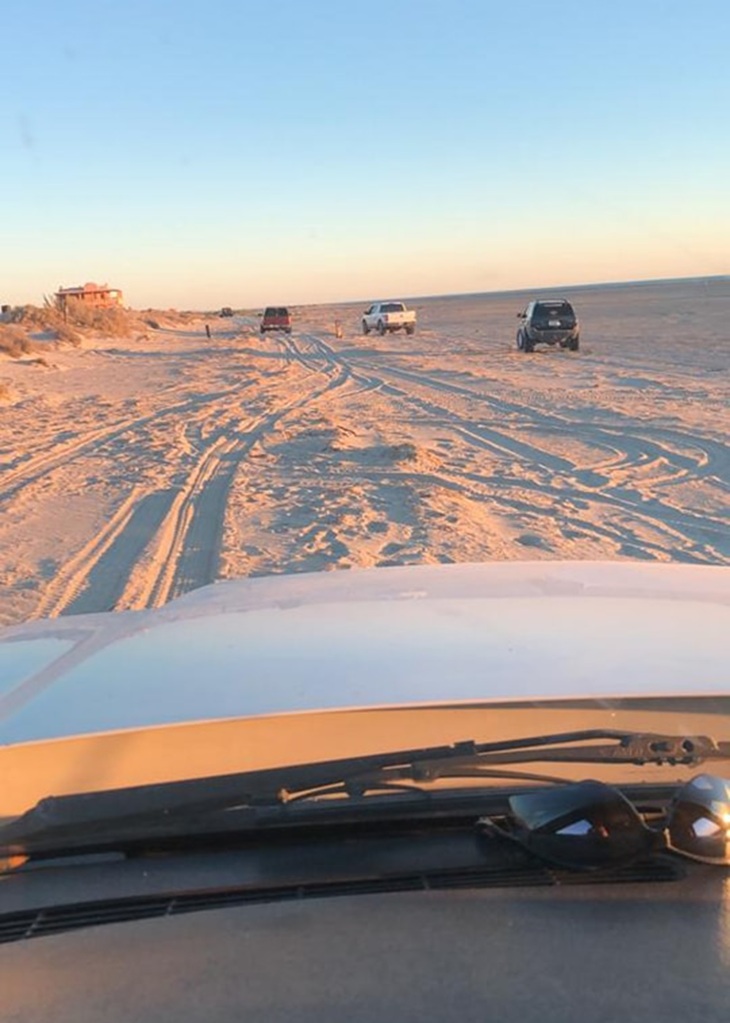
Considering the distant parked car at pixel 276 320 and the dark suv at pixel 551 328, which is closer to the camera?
the dark suv at pixel 551 328

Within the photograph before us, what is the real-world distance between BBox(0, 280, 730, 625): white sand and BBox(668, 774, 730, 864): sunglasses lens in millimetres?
5223

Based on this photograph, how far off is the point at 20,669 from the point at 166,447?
1202 cm

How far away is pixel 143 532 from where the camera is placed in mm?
9523

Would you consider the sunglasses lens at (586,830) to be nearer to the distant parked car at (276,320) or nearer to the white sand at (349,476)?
the white sand at (349,476)

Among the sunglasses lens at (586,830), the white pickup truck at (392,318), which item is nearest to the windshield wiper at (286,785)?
the sunglasses lens at (586,830)

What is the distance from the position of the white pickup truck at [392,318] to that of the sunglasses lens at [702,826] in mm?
48638

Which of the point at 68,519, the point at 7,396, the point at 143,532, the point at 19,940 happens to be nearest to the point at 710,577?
the point at 19,940

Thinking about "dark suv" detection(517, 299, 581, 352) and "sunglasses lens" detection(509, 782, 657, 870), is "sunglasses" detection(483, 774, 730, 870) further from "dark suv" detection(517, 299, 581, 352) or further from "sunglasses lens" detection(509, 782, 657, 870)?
"dark suv" detection(517, 299, 581, 352)

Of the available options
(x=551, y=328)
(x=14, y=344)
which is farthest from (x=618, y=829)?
(x=14, y=344)

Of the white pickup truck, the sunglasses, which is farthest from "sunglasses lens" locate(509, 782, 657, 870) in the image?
the white pickup truck

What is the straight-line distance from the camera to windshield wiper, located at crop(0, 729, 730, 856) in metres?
2.32

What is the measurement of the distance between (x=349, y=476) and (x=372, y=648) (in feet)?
30.4

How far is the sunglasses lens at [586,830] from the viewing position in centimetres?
216

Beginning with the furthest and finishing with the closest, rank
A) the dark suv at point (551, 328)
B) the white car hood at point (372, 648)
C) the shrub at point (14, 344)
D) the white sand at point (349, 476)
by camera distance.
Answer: the shrub at point (14, 344) → the dark suv at point (551, 328) → the white sand at point (349, 476) → the white car hood at point (372, 648)
